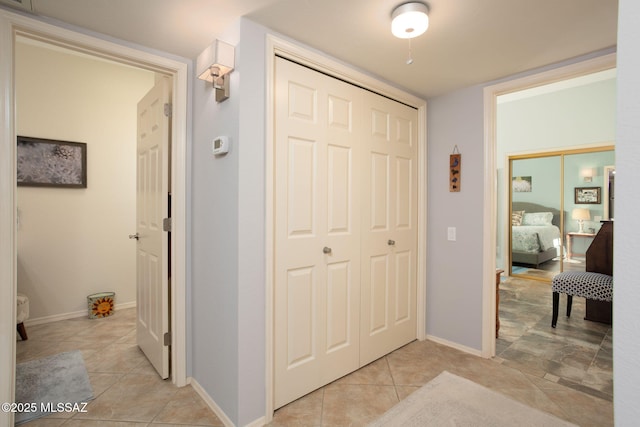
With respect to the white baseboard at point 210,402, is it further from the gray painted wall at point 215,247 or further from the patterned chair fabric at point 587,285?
the patterned chair fabric at point 587,285

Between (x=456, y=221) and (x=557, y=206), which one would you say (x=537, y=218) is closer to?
(x=557, y=206)

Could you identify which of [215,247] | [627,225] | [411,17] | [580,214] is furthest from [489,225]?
[580,214]

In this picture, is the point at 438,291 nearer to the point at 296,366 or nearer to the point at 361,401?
the point at 361,401

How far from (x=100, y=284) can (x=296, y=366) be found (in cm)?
286

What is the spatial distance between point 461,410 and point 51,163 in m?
4.29

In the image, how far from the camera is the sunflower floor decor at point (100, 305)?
3.38 metres

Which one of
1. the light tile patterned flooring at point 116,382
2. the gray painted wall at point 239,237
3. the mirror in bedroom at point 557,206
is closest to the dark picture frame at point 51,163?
the light tile patterned flooring at point 116,382

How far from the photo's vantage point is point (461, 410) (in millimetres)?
1876

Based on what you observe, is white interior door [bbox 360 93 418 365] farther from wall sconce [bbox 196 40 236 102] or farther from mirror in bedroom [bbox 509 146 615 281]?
mirror in bedroom [bbox 509 146 615 281]

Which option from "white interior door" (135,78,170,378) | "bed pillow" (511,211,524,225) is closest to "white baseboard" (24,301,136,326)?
"white interior door" (135,78,170,378)

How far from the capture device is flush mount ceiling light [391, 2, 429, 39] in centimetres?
154

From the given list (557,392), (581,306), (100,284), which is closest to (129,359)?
(100,284)

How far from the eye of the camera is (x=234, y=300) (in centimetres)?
173

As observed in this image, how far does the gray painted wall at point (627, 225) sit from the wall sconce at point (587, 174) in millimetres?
5573
